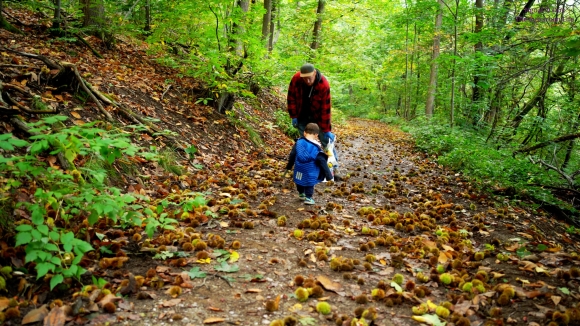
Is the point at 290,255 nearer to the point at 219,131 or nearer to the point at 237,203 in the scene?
the point at 237,203

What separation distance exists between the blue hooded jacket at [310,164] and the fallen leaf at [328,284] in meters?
2.23

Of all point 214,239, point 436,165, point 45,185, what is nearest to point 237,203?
point 214,239

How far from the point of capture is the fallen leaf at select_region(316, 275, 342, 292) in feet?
9.67

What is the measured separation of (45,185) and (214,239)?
163cm

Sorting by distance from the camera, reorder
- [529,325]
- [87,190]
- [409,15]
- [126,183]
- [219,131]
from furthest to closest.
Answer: [409,15] → [219,131] → [126,183] → [87,190] → [529,325]

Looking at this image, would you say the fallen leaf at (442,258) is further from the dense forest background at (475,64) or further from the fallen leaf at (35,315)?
the fallen leaf at (35,315)

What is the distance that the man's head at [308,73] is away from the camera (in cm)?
570

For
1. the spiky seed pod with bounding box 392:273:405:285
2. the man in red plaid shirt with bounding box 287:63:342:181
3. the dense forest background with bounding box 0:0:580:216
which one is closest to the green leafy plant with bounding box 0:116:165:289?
the spiky seed pod with bounding box 392:273:405:285

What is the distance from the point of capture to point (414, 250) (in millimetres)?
3822

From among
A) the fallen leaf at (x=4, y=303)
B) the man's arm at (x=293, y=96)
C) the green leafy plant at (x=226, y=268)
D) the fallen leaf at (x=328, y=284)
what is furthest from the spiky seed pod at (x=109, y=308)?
the man's arm at (x=293, y=96)

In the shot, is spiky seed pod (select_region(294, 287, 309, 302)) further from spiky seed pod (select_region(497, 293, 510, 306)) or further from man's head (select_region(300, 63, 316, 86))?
man's head (select_region(300, 63, 316, 86))

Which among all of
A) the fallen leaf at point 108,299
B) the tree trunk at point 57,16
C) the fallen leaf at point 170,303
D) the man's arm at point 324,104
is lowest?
the fallen leaf at point 170,303

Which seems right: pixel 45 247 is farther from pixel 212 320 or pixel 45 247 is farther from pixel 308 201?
pixel 308 201

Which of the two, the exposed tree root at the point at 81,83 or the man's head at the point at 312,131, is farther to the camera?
the man's head at the point at 312,131
